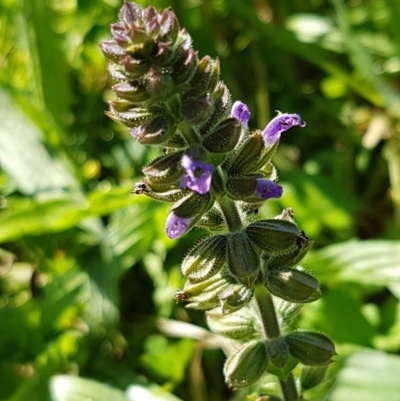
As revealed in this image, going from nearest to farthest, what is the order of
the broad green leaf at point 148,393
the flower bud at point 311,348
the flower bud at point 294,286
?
the flower bud at point 294,286 → the flower bud at point 311,348 → the broad green leaf at point 148,393

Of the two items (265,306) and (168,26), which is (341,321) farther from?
(168,26)

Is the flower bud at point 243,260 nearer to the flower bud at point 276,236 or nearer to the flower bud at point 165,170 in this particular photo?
→ the flower bud at point 276,236

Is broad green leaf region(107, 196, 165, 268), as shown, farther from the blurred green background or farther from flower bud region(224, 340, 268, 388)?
flower bud region(224, 340, 268, 388)

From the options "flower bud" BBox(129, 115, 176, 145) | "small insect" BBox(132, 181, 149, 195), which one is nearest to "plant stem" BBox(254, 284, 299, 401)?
"small insect" BBox(132, 181, 149, 195)

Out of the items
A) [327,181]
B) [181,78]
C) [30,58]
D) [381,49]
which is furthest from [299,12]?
[181,78]

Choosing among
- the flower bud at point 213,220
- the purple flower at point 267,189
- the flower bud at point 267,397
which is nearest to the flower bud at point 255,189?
the purple flower at point 267,189

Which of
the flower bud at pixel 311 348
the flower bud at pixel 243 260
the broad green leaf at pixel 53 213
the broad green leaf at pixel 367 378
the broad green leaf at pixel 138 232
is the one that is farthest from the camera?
the broad green leaf at pixel 138 232

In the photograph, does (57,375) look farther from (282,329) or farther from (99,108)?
(99,108)
